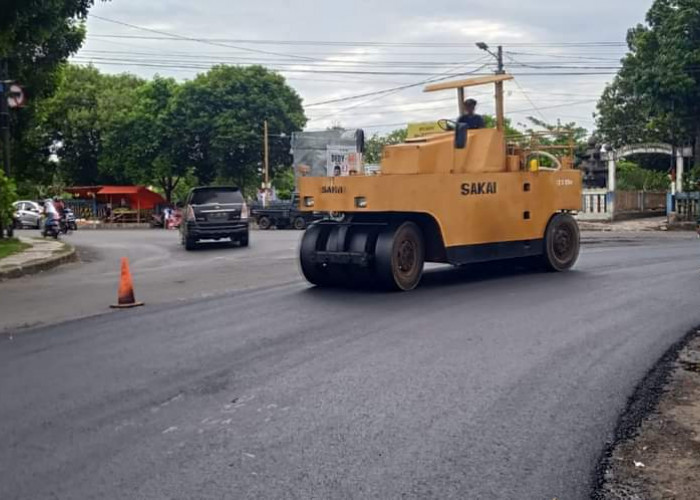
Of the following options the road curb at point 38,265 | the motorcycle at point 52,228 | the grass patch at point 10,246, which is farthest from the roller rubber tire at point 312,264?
the motorcycle at point 52,228

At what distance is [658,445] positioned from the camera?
533cm

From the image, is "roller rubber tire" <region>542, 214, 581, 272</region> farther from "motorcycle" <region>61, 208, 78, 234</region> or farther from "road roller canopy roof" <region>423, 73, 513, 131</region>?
"motorcycle" <region>61, 208, 78, 234</region>

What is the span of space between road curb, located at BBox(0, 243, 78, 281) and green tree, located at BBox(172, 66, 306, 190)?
29.8 meters

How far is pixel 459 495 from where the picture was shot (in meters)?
4.48

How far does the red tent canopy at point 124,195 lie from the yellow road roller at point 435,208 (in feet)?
146

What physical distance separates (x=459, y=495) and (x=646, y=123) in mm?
40642

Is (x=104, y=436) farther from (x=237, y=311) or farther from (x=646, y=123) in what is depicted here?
(x=646, y=123)

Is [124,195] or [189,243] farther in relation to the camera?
[124,195]

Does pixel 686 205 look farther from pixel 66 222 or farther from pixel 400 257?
→ pixel 66 222

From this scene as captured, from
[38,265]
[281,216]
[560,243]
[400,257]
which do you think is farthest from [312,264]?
[281,216]

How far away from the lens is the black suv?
24.2 metres

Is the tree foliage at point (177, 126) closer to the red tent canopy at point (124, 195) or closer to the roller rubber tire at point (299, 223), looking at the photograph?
the red tent canopy at point (124, 195)

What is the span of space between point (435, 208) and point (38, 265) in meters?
9.77

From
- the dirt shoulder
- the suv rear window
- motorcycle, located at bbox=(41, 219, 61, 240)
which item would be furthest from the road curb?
the dirt shoulder
